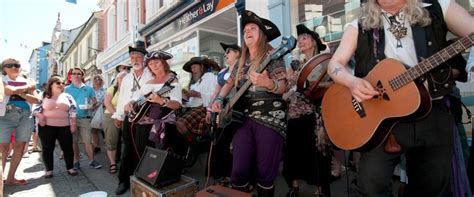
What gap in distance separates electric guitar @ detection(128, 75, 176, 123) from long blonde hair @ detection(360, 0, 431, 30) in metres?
2.06

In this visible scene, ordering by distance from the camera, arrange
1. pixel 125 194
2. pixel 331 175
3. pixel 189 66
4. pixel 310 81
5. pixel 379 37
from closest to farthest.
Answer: pixel 379 37
pixel 310 81
pixel 331 175
pixel 125 194
pixel 189 66

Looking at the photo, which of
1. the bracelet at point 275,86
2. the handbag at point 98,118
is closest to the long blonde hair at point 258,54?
the bracelet at point 275,86

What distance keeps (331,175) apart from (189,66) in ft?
9.01

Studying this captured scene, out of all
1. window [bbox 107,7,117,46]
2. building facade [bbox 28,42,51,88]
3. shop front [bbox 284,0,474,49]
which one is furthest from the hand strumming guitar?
building facade [bbox 28,42,51,88]

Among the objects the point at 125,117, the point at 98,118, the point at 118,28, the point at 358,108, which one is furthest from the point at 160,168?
the point at 118,28

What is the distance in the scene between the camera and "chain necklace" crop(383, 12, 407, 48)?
57.9 inches

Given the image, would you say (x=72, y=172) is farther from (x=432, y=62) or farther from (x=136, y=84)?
(x=432, y=62)

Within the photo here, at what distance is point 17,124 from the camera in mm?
3652

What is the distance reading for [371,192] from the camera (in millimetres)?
1483

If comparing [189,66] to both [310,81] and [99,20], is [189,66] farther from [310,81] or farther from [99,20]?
[99,20]

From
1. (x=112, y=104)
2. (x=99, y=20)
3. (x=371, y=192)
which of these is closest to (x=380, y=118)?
(x=371, y=192)

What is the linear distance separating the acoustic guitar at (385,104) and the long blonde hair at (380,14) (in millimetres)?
208

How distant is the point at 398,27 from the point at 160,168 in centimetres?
204

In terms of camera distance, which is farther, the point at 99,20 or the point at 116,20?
the point at 99,20
